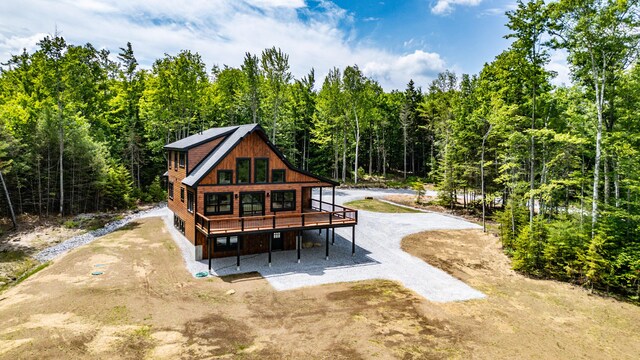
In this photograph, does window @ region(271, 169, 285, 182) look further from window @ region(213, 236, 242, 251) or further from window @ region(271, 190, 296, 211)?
window @ region(213, 236, 242, 251)

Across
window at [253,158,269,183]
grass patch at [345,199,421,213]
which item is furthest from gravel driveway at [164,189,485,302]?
grass patch at [345,199,421,213]

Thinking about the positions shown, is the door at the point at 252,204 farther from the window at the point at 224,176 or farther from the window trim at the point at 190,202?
the window trim at the point at 190,202

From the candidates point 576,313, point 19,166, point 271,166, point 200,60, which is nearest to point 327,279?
point 271,166

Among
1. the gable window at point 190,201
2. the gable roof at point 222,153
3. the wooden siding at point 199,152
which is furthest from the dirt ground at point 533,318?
the wooden siding at point 199,152

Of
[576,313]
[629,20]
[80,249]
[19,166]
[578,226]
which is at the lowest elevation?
[576,313]

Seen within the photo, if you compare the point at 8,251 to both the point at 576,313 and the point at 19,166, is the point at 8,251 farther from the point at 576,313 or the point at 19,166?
the point at 576,313

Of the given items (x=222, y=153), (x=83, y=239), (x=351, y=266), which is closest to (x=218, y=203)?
(x=222, y=153)
